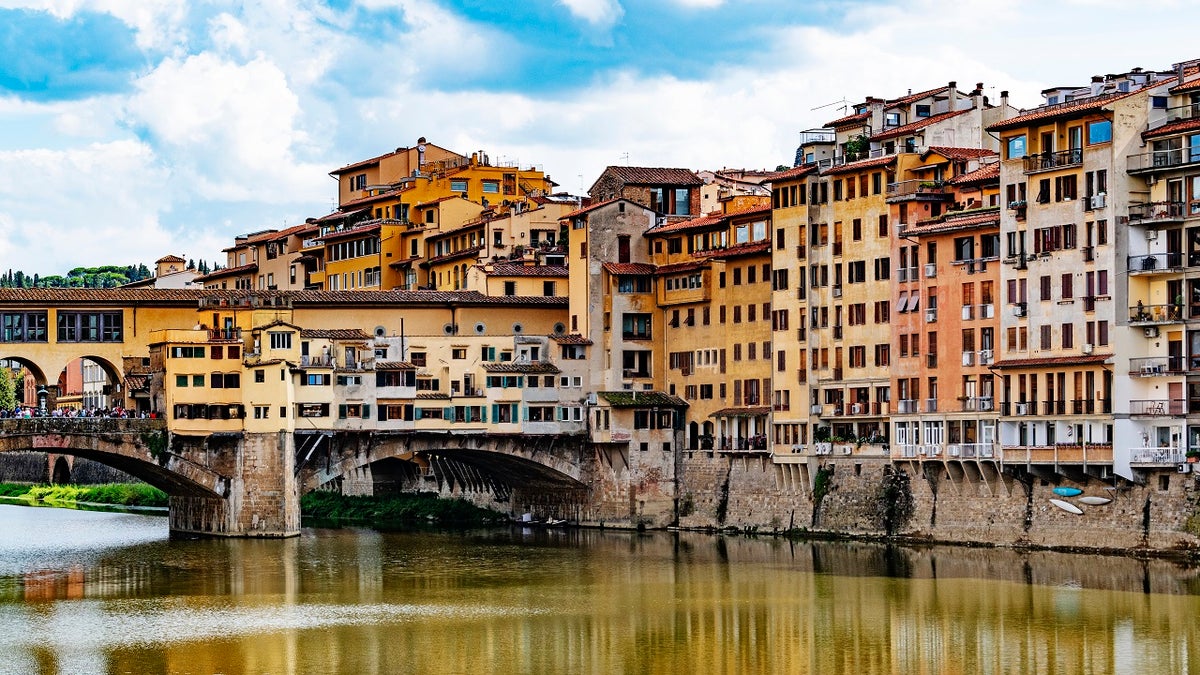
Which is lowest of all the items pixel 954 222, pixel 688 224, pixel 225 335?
pixel 225 335

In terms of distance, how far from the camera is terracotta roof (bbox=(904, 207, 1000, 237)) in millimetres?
81875

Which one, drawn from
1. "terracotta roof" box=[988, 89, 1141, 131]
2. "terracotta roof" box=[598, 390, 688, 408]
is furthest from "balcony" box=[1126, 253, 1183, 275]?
"terracotta roof" box=[598, 390, 688, 408]

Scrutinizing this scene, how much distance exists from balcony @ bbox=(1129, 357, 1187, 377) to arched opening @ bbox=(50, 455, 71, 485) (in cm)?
8412

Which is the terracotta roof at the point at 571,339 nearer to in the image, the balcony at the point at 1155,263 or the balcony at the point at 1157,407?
the balcony at the point at 1155,263

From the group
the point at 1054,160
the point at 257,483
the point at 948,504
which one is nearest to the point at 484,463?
the point at 257,483

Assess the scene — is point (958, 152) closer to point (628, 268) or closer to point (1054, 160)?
point (1054, 160)

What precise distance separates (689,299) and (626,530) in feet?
32.1

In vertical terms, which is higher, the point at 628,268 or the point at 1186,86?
the point at 1186,86

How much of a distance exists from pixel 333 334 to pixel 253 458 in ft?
22.5

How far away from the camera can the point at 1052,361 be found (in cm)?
7725

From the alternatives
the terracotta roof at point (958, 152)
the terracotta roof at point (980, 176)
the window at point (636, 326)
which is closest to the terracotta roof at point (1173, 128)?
the terracotta roof at point (980, 176)

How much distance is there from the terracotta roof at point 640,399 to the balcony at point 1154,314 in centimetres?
2683

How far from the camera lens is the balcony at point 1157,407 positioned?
73.5 m

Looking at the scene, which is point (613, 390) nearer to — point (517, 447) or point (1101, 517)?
point (517, 447)
